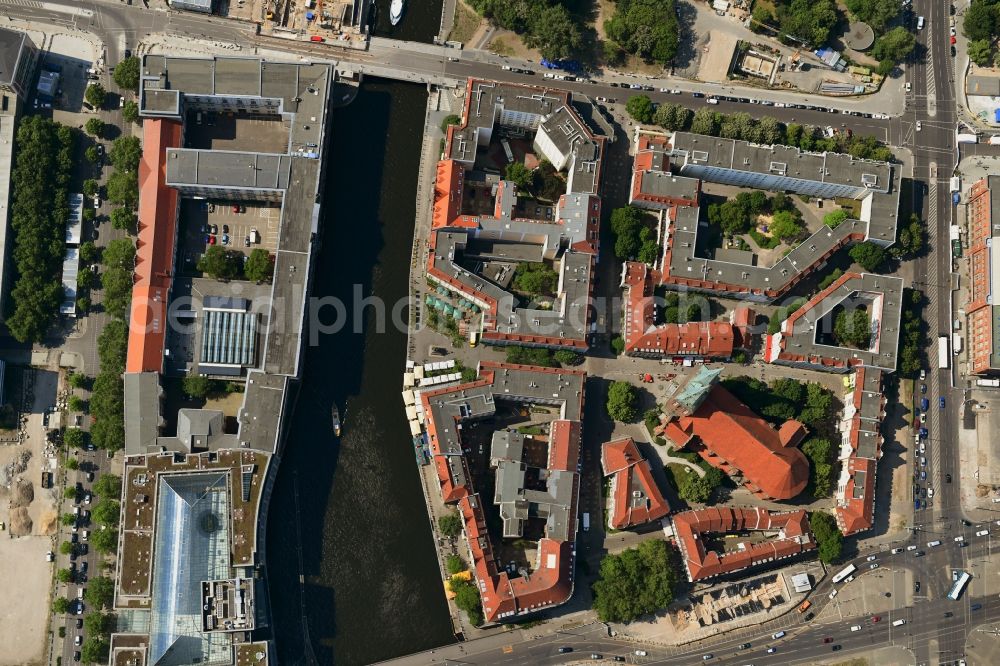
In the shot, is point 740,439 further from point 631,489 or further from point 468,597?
point 468,597

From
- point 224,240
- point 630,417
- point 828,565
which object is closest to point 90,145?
point 224,240

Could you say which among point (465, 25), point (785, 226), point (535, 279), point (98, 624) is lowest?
point (98, 624)

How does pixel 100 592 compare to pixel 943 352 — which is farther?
pixel 943 352

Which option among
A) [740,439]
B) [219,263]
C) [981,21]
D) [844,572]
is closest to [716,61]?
[981,21]

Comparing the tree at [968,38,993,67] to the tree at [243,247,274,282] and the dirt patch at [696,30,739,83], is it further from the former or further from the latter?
the tree at [243,247,274,282]

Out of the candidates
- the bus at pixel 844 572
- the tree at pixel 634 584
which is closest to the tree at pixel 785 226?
the tree at pixel 634 584

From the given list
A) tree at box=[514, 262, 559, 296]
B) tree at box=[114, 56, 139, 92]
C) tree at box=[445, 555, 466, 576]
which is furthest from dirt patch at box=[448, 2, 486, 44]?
tree at box=[445, 555, 466, 576]
